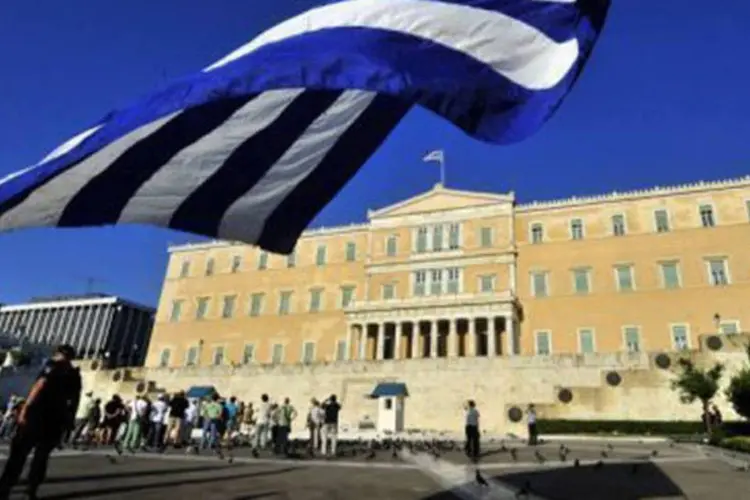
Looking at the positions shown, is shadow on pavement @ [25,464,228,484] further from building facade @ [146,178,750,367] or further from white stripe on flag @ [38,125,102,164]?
building facade @ [146,178,750,367]

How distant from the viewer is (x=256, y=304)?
51.8 metres

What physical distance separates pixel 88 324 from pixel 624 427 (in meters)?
128

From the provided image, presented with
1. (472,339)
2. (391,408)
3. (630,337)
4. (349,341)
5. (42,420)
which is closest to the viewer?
(42,420)

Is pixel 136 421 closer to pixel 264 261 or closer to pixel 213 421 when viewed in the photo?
pixel 213 421

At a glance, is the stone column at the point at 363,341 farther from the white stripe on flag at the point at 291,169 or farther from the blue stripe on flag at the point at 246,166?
the blue stripe on flag at the point at 246,166

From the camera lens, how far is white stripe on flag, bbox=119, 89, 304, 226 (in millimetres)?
4590

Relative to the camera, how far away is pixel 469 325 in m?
42.2

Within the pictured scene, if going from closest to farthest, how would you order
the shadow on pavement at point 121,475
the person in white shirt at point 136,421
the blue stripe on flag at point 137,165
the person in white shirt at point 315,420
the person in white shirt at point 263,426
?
1. the blue stripe on flag at point 137,165
2. the shadow on pavement at point 121,475
3. the person in white shirt at point 136,421
4. the person in white shirt at point 315,420
5. the person in white shirt at point 263,426

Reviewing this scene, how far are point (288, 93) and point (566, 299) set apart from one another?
39864 mm

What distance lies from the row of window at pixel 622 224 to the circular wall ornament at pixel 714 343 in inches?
493

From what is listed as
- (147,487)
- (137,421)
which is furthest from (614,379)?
(147,487)

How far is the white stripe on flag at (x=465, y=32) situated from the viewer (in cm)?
435

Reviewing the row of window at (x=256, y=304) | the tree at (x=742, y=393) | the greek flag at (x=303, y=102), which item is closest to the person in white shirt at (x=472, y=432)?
the greek flag at (x=303, y=102)

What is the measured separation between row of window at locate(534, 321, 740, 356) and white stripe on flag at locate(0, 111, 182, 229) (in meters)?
35.8
